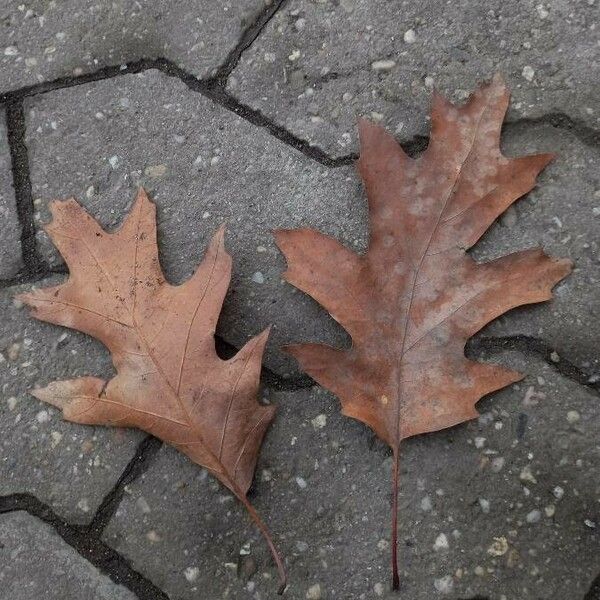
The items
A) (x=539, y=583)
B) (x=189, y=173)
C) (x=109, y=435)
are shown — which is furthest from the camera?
(x=189, y=173)

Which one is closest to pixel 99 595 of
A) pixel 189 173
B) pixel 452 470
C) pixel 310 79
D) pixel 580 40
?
pixel 452 470

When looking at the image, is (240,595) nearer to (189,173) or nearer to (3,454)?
(3,454)

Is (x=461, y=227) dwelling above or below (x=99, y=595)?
above

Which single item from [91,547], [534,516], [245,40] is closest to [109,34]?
[245,40]

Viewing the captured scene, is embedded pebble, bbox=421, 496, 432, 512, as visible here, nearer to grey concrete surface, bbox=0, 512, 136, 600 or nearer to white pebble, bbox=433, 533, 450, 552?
white pebble, bbox=433, 533, 450, 552

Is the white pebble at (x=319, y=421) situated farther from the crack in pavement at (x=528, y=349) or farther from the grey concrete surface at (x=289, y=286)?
the crack in pavement at (x=528, y=349)

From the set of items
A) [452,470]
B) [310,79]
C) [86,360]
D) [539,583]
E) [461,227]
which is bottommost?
[539,583]

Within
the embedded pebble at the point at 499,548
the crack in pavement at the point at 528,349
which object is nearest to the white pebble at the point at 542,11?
the crack in pavement at the point at 528,349
